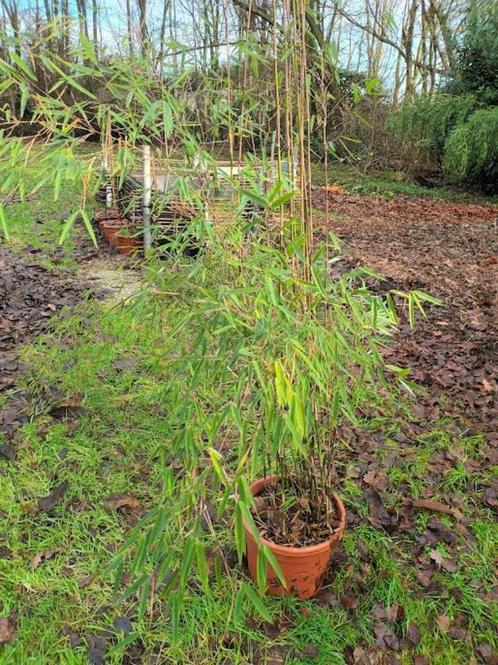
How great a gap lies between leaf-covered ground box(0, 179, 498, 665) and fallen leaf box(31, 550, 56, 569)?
1 centimetres

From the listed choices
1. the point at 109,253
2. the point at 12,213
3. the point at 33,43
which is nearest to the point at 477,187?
the point at 109,253

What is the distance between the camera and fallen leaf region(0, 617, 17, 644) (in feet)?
4.83

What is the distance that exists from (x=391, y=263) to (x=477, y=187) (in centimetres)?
500

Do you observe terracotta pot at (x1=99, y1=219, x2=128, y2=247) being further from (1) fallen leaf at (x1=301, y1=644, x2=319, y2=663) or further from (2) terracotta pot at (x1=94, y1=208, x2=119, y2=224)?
(1) fallen leaf at (x1=301, y1=644, x2=319, y2=663)

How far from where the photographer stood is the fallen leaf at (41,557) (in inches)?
67.4

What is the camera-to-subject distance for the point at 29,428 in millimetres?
2367

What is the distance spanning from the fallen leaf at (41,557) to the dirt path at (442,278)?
4.54 feet

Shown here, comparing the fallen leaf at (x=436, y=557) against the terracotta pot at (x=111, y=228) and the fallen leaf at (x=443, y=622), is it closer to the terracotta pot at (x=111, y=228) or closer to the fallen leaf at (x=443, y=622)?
the fallen leaf at (x=443, y=622)

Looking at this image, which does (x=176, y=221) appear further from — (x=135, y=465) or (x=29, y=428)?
(x=29, y=428)

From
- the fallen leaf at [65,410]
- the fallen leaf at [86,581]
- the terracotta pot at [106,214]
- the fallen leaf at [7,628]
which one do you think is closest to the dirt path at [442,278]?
the fallen leaf at [86,581]

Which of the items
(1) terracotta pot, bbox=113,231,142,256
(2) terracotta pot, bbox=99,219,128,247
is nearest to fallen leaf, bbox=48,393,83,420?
(1) terracotta pot, bbox=113,231,142,256

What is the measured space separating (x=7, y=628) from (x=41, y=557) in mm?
259

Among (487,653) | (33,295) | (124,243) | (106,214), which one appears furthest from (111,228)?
(487,653)

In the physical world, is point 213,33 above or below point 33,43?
above
